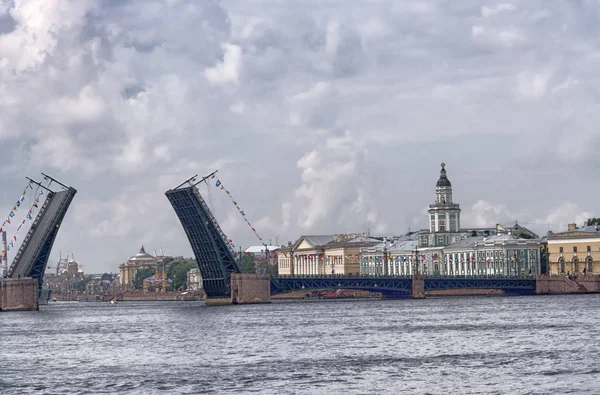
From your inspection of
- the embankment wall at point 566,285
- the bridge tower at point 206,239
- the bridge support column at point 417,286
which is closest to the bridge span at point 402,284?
the bridge support column at point 417,286

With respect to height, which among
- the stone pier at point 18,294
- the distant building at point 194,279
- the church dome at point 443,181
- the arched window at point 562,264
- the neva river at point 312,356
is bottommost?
the neva river at point 312,356

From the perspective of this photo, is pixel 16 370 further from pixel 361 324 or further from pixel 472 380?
pixel 361 324

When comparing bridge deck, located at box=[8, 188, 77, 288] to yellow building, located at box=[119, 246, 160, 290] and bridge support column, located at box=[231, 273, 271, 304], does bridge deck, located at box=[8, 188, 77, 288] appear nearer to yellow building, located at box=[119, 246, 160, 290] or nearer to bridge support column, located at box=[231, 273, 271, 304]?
bridge support column, located at box=[231, 273, 271, 304]

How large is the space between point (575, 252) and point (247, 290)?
110 feet

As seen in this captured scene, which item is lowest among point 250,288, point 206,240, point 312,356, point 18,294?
point 312,356

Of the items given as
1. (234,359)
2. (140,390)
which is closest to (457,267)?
(234,359)

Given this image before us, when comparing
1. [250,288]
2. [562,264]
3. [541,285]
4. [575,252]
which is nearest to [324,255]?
[562,264]

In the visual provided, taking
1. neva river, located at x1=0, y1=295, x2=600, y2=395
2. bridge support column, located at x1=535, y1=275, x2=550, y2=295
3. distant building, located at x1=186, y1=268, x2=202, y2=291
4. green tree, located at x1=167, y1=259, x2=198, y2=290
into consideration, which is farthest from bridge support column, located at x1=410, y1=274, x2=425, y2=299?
distant building, located at x1=186, y1=268, x2=202, y2=291

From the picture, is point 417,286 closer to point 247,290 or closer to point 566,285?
point 566,285

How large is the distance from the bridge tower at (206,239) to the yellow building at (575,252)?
33.9m

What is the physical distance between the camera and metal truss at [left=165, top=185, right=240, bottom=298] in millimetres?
62250

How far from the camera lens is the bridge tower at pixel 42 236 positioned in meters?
→ 61.4

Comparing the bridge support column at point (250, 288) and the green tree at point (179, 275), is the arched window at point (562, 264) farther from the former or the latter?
the green tree at point (179, 275)

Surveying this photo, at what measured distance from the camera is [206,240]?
212 ft
